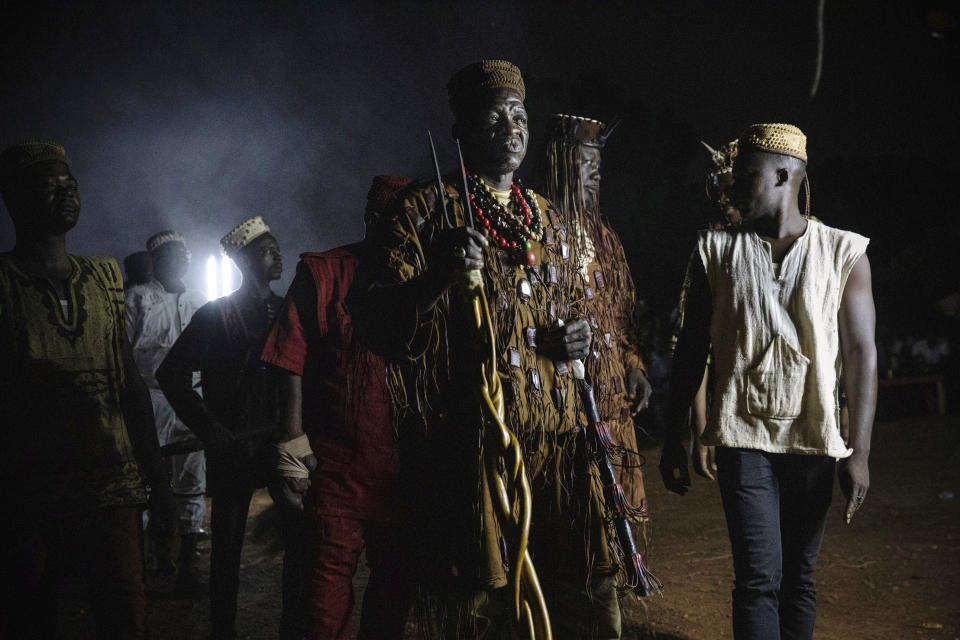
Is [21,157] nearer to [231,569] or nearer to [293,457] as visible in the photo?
[293,457]

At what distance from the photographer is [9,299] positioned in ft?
9.25

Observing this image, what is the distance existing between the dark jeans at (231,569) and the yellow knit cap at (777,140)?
268 cm

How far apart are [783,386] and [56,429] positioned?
8.88 feet

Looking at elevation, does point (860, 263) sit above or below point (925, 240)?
below

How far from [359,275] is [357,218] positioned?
53.5 feet

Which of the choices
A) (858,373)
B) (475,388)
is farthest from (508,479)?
(858,373)

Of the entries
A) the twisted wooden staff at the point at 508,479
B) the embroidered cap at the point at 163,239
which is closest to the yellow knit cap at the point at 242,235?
the embroidered cap at the point at 163,239

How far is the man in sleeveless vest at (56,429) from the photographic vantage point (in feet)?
8.98

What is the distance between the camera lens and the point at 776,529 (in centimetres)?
295

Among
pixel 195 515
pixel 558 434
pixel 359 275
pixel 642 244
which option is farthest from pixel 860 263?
pixel 642 244

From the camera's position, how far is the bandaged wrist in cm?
319

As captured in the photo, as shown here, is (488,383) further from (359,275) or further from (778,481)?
(778,481)

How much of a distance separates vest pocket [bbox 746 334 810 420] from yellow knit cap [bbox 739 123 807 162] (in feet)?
2.45

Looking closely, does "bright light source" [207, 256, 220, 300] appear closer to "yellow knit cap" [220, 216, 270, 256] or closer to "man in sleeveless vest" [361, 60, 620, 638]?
"yellow knit cap" [220, 216, 270, 256]
